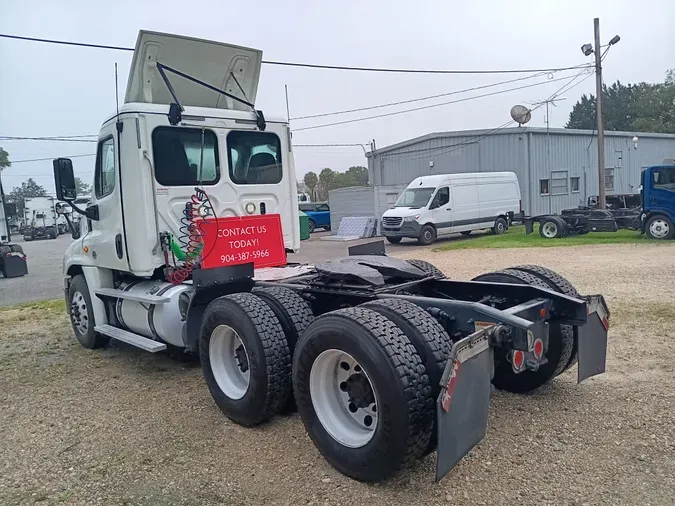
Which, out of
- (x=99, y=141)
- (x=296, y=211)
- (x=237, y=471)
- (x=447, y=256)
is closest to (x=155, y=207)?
(x=99, y=141)

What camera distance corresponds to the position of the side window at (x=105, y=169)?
6.12 metres

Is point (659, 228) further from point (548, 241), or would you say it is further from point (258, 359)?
point (258, 359)

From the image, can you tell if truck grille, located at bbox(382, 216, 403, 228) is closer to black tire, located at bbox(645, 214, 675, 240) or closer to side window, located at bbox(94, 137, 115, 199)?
black tire, located at bbox(645, 214, 675, 240)

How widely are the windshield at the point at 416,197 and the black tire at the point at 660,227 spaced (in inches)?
288

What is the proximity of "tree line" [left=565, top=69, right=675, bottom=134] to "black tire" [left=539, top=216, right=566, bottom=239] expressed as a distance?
45111mm

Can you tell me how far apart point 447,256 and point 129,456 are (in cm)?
1306

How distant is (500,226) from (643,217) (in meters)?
6.30

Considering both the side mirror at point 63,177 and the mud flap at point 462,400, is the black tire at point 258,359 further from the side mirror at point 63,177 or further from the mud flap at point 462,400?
the side mirror at point 63,177

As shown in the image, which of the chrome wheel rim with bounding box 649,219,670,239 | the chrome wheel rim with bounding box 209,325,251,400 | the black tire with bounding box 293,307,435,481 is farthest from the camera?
the chrome wheel rim with bounding box 649,219,670,239

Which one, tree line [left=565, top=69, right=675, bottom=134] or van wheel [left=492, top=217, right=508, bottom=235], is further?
tree line [left=565, top=69, right=675, bottom=134]

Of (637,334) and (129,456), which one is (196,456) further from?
(637,334)

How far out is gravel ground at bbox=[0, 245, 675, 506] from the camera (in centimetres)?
341

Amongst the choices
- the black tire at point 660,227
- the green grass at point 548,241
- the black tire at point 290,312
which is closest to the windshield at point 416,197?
the green grass at point 548,241

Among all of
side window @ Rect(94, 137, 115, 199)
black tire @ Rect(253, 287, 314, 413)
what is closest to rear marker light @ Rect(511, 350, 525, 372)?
black tire @ Rect(253, 287, 314, 413)
